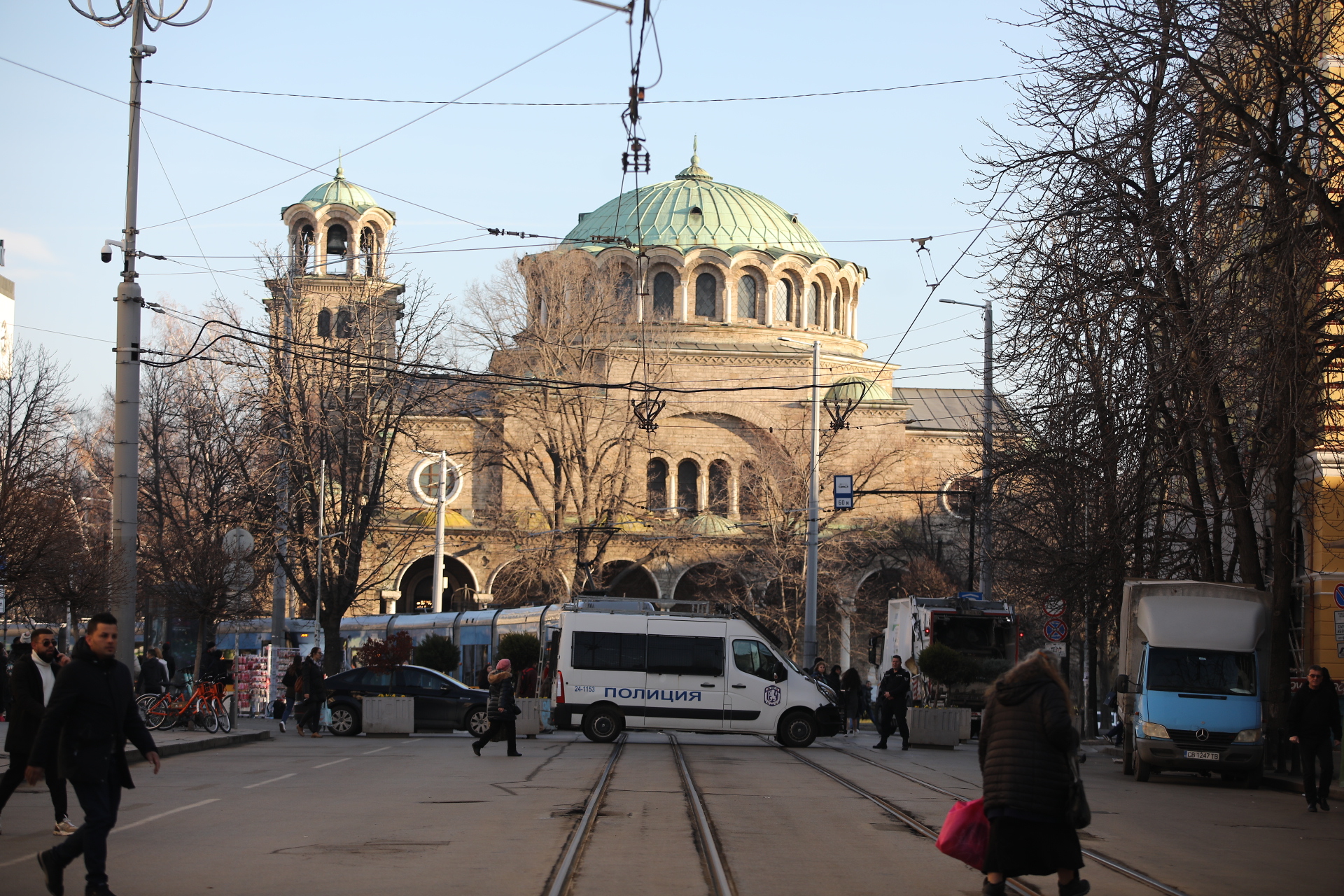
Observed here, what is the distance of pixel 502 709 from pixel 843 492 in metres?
14.7

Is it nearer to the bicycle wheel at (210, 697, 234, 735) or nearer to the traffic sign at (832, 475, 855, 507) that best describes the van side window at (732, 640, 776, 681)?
Answer: the bicycle wheel at (210, 697, 234, 735)

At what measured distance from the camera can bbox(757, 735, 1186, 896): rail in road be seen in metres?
8.38

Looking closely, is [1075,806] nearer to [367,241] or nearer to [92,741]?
[92,741]

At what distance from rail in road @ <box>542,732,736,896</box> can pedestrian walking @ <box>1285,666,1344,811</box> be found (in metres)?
5.93

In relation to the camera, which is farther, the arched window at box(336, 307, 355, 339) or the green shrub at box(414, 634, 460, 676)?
the arched window at box(336, 307, 355, 339)

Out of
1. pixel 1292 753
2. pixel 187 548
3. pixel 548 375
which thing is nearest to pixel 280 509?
pixel 187 548

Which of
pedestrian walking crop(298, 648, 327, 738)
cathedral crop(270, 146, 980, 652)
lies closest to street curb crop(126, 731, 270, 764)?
pedestrian walking crop(298, 648, 327, 738)

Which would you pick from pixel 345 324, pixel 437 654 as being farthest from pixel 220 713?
pixel 345 324

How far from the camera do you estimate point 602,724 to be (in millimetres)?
22500

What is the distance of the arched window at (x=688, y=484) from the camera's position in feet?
196

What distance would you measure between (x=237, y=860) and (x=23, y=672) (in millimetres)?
2481

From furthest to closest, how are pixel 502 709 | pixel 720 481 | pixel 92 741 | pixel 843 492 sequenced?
pixel 720 481 < pixel 843 492 < pixel 502 709 < pixel 92 741

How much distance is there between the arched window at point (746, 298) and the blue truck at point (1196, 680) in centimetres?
4567

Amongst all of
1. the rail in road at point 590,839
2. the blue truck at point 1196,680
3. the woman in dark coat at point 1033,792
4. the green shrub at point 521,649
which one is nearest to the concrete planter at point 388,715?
the green shrub at point 521,649
